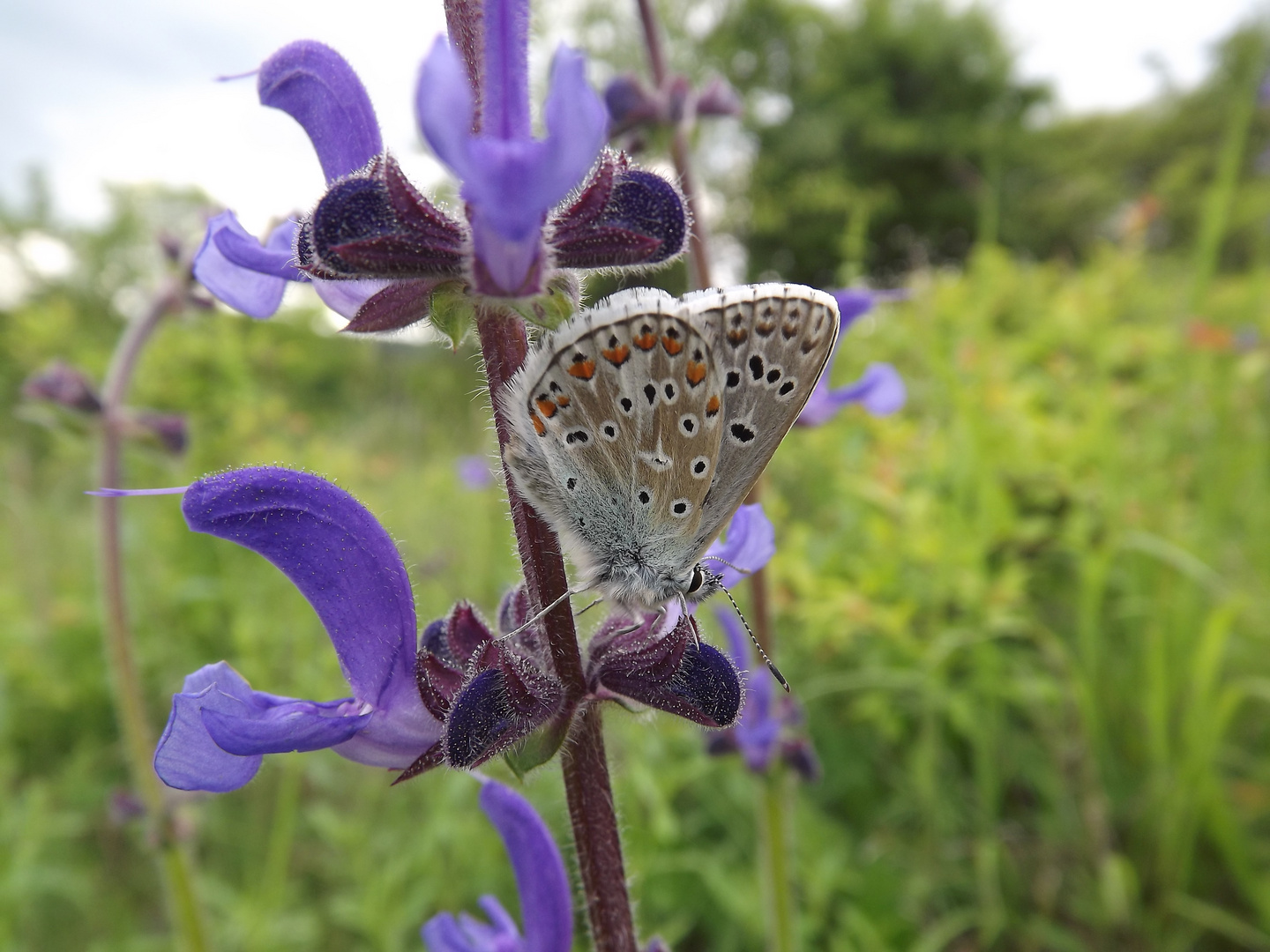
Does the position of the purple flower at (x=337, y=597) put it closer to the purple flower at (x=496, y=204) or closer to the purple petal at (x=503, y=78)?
the purple flower at (x=496, y=204)

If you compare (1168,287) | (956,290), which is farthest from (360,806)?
(1168,287)

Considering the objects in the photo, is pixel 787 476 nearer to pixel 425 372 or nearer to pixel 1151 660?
pixel 1151 660

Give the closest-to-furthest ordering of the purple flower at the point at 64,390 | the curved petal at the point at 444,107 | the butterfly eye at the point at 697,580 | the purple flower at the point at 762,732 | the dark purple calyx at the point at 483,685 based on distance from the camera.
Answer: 1. the curved petal at the point at 444,107
2. the dark purple calyx at the point at 483,685
3. the butterfly eye at the point at 697,580
4. the purple flower at the point at 762,732
5. the purple flower at the point at 64,390

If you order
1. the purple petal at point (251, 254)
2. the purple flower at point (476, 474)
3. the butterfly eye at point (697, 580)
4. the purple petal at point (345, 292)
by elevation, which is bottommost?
the butterfly eye at point (697, 580)

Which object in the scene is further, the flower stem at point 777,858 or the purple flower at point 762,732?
the purple flower at point 762,732

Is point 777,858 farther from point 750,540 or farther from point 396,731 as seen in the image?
point 396,731

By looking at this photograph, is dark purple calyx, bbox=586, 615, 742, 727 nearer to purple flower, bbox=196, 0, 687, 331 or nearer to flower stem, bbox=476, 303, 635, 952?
flower stem, bbox=476, 303, 635, 952

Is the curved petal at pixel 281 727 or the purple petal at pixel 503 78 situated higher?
the purple petal at pixel 503 78

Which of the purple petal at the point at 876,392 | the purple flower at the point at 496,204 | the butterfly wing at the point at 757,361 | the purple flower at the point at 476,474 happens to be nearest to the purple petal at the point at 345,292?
the purple flower at the point at 496,204
